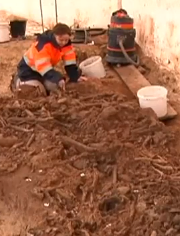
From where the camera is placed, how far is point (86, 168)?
328 centimetres

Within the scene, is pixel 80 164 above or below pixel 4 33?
above

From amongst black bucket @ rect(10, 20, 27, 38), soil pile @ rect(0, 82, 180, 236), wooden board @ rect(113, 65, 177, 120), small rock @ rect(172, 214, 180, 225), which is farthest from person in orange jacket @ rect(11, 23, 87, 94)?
small rock @ rect(172, 214, 180, 225)

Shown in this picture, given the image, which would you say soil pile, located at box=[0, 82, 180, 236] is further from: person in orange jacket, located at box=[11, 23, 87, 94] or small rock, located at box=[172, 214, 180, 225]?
person in orange jacket, located at box=[11, 23, 87, 94]

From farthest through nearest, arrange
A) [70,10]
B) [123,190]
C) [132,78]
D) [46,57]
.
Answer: [70,10]
[132,78]
[46,57]
[123,190]

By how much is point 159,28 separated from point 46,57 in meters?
1.28

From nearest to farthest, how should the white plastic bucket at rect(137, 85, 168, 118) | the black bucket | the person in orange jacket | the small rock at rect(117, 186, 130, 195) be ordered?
the small rock at rect(117, 186, 130, 195) < the white plastic bucket at rect(137, 85, 168, 118) < the person in orange jacket < the black bucket

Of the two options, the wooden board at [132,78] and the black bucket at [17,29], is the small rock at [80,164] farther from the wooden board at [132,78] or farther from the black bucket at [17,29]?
the black bucket at [17,29]

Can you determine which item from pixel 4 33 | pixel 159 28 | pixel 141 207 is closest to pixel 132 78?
pixel 159 28

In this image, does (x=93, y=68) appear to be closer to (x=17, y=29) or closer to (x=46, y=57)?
(x=46, y=57)

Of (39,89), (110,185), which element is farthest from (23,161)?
(39,89)

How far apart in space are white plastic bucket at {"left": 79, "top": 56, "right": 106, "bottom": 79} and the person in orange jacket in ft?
0.71

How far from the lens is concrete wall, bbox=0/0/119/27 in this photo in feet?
20.9

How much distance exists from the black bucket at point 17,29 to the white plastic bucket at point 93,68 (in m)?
1.75

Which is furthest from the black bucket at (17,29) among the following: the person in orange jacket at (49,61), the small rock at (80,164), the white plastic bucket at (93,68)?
the small rock at (80,164)
